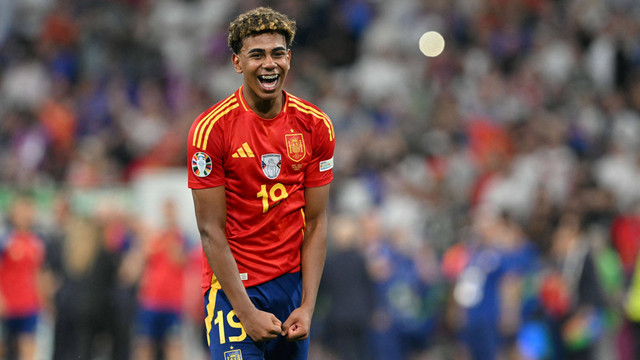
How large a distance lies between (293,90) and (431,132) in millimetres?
2913

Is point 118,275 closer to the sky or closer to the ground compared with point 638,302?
closer to the sky

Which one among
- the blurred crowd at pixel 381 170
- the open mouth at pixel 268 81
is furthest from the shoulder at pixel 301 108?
the blurred crowd at pixel 381 170

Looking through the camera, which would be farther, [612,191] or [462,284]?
[612,191]

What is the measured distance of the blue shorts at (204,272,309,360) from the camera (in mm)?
5184

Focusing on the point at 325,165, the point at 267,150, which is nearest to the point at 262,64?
the point at 267,150

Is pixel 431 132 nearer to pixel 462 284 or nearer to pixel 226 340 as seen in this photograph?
pixel 462 284

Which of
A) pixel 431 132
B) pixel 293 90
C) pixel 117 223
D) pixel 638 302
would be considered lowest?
pixel 638 302

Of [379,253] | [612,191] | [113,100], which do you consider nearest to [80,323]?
[379,253]

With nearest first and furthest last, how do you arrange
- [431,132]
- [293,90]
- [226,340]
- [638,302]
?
[226,340] → [638,302] → [431,132] → [293,90]

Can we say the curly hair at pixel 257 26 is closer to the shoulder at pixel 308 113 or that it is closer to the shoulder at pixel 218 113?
the shoulder at pixel 218 113

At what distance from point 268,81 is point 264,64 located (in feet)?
0.35

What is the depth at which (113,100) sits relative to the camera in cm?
1848

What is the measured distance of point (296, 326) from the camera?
5215 millimetres

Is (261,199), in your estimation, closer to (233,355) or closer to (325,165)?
(325,165)
